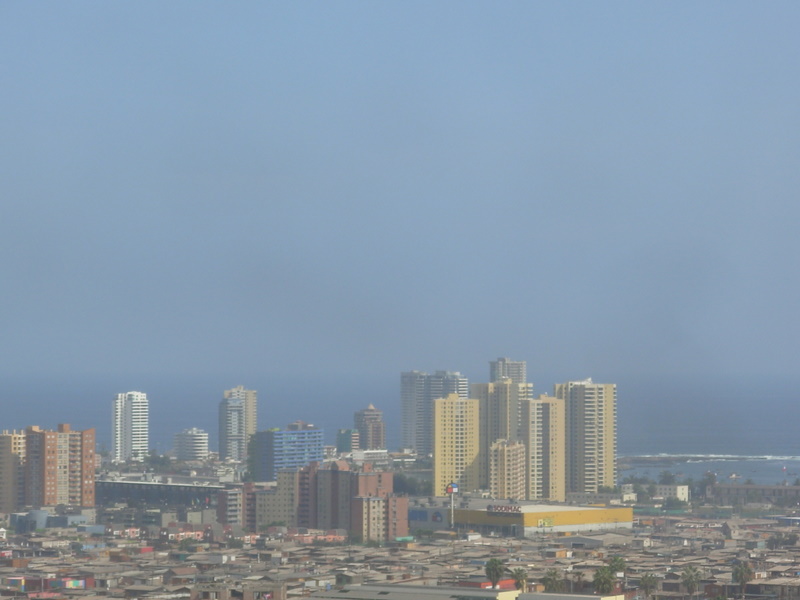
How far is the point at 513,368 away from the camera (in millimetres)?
46625

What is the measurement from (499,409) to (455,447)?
171 cm

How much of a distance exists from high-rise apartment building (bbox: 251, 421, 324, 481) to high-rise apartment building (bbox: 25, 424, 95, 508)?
17.6ft

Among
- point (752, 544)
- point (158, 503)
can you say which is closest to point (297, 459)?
point (158, 503)

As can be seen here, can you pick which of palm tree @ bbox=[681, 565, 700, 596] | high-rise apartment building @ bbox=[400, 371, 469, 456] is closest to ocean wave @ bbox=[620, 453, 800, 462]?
high-rise apartment building @ bbox=[400, 371, 469, 456]

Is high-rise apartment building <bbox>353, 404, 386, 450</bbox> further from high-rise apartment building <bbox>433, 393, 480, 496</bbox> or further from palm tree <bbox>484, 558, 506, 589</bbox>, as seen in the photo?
palm tree <bbox>484, 558, 506, 589</bbox>

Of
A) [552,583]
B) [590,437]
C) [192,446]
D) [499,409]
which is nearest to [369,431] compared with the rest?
[192,446]

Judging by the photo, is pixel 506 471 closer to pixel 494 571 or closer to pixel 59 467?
pixel 59 467

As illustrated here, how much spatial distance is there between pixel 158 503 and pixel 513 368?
16.2 meters

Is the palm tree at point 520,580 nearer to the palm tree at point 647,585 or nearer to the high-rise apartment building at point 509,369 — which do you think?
the palm tree at point 647,585

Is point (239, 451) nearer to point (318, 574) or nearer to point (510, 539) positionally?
point (510, 539)

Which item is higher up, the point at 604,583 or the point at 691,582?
the point at 604,583

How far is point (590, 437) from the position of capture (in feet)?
112

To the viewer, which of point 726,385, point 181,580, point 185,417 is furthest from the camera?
point 726,385

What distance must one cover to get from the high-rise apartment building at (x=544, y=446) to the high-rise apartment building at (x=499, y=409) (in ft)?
0.76
